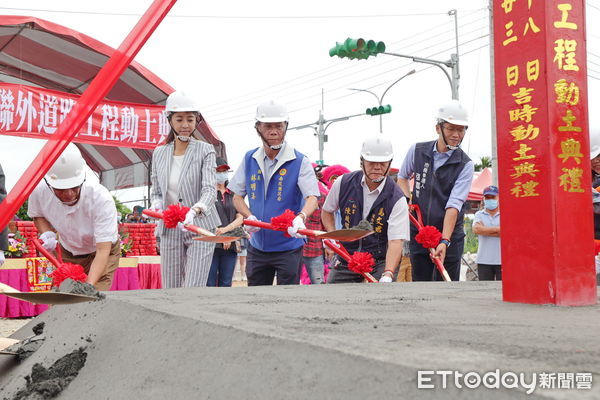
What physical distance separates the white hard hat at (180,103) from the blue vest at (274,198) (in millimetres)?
569

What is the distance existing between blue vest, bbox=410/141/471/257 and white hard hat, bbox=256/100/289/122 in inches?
41.5

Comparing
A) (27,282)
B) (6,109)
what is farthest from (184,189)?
(6,109)

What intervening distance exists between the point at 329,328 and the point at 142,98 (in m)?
11.3

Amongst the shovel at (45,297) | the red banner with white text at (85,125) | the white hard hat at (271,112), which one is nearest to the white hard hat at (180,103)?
the white hard hat at (271,112)

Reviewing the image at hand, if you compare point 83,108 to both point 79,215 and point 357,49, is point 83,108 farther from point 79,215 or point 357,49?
point 357,49

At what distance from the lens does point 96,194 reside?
3.74 metres

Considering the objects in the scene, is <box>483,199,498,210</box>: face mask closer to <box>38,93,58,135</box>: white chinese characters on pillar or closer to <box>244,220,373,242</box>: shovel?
<box>244,220,373,242</box>: shovel

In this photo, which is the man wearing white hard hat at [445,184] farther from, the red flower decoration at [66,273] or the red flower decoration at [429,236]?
the red flower decoration at [66,273]

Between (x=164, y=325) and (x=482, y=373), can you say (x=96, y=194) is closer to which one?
(x=164, y=325)

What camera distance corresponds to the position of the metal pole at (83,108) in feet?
6.14

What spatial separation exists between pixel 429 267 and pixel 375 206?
70 centimetres

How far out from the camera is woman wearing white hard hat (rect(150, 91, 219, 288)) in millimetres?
4008

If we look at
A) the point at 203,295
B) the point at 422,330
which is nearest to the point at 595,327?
the point at 422,330

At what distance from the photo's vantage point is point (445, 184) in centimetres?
455
